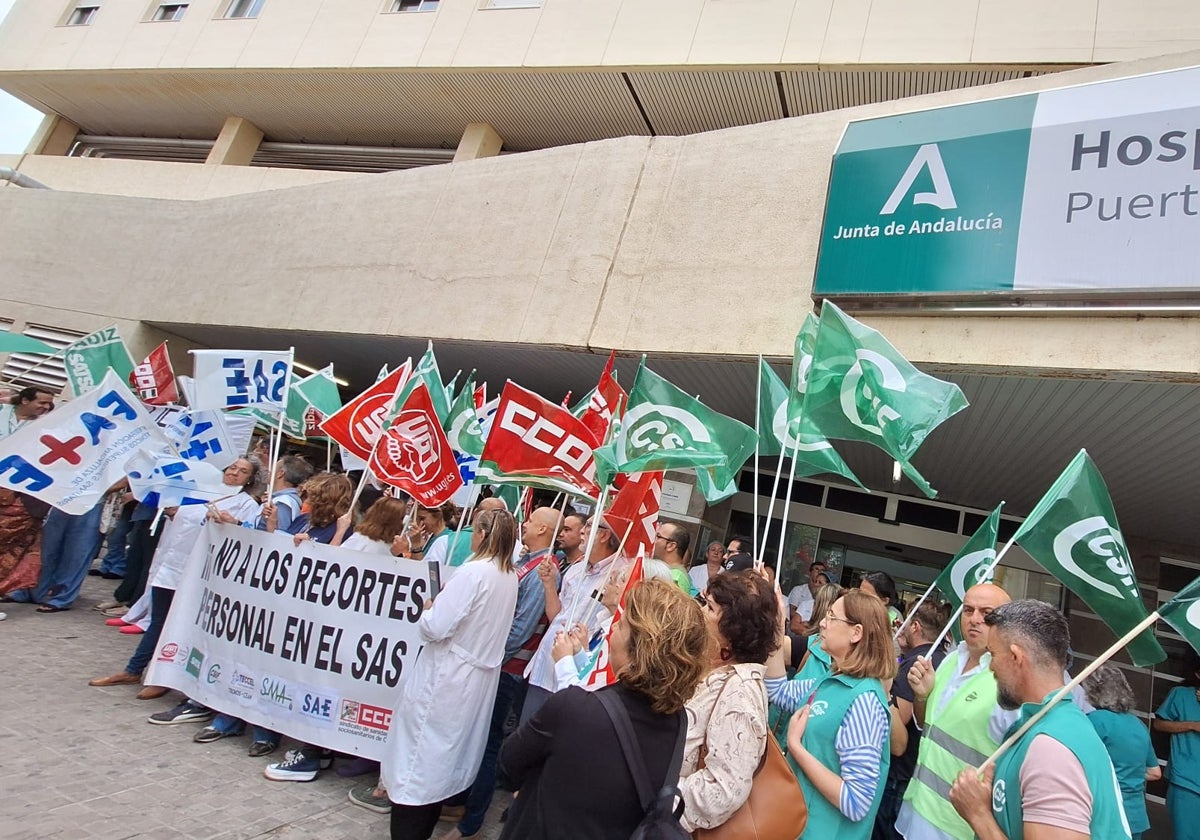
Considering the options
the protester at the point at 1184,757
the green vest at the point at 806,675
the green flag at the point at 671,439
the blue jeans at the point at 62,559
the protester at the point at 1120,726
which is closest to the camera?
the green vest at the point at 806,675

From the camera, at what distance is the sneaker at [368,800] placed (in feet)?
14.8

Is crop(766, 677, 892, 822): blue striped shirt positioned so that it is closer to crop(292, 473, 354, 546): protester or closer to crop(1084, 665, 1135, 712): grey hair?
crop(1084, 665, 1135, 712): grey hair

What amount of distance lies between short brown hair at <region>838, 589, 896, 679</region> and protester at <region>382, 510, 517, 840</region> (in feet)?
6.47

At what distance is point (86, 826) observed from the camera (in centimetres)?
359

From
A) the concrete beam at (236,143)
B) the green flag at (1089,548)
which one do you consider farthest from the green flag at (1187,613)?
the concrete beam at (236,143)

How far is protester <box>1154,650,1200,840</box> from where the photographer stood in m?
5.62

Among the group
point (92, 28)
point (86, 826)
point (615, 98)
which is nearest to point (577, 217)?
point (615, 98)

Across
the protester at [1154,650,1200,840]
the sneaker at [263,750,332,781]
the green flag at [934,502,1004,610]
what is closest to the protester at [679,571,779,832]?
the green flag at [934,502,1004,610]

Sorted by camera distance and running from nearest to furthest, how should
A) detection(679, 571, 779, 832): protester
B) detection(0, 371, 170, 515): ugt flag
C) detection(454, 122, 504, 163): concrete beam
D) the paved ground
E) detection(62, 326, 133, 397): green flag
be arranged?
detection(679, 571, 779, 832): protester
the paved ground
detection(0, 371, 170, 515): ugt flag
detection(62, 326, 133, 397): green flag
detection(454, 122, 504, 163): concrete beam

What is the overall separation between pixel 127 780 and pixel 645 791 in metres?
3.71

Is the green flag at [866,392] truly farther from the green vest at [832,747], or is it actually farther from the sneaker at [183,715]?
the sneaker at [183,715]

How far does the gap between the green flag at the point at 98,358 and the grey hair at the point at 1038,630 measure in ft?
30.4

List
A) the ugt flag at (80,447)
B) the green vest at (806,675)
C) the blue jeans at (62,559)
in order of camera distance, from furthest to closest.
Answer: the blue jeans at (62,559), the ugt flag at (80,447), the green vest at (806,675)

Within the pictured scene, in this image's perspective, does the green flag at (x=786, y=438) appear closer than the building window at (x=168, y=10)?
Yes
